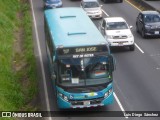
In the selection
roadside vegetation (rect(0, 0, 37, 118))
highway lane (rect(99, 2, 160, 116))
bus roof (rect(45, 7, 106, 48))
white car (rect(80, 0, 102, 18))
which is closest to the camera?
bus roof (rect(45, 7, 106, 48))

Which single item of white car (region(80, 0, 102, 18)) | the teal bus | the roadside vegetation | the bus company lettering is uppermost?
the bus company lettering

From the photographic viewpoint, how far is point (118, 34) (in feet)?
97.5

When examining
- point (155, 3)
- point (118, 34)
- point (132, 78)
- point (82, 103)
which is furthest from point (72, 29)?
point (155, 3)

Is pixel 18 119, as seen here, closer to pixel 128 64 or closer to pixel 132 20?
pixel 128 64

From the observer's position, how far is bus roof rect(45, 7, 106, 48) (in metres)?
19.0

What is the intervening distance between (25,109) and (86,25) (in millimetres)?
4777

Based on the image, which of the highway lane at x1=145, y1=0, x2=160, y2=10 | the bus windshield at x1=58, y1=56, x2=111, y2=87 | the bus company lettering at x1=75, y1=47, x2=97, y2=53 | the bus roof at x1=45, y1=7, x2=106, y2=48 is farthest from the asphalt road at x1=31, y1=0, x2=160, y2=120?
the highway lane at x1=145, y1=0, x2=160, y2=10

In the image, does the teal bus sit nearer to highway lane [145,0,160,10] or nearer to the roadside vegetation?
the roadside vegetation

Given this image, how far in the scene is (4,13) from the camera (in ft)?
126

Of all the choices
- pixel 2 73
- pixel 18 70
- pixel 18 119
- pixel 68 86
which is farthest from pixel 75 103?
pixel 18 70

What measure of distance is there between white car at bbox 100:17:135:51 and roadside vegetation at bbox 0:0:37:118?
5.07 m

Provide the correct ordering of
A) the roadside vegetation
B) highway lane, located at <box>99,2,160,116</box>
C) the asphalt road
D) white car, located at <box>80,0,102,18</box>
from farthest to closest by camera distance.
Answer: white car, located at <box>80,0,102,18</box>, the roadside vegetation, highway lane, located at <box>99,2,160,116</box>, the asphalt road

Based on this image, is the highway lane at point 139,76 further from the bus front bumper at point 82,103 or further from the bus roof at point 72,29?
the bus roof at point 72,29

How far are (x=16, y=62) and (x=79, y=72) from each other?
34.7 ft
